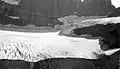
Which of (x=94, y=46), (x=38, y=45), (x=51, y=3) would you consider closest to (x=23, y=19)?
(x=51, y=3)

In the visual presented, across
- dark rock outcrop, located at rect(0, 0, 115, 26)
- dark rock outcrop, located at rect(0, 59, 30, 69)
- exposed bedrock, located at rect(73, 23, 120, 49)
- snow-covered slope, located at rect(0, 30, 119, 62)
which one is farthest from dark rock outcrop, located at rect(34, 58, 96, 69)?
dark rock outcrop, located at rect(0, 0, 115, 26)

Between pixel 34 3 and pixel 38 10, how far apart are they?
0.34 metres

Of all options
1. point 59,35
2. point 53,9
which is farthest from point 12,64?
point 53,9

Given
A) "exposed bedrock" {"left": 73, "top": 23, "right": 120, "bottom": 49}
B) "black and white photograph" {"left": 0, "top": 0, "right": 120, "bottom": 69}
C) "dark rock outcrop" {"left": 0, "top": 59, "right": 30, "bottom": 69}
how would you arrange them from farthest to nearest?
1. "exposed bedrock" {"left": 73, "top": 23, "right": 120, "bottom": 49}
2. "dark rock outcrop" {"left": 0, "top": 59, "right": 30, "bottom": 69}
3. "black and white photograph" {"left": 0, "top": 0, "right": 120, "bottom": 69}

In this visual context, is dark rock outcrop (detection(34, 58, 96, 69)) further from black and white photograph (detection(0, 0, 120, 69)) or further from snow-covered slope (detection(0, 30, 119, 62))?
snow-covered slope (detection(0, 30, 119, 62))

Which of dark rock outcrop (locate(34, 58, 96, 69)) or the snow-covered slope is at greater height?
the snow-covered slope

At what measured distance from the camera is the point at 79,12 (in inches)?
288

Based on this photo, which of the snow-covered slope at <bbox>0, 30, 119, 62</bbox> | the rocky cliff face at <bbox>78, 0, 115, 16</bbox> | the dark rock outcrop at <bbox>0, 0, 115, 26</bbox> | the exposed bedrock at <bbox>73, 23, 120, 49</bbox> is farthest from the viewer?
the rocky cliff face at <bbox>78, 0, 115, 16</bbox>

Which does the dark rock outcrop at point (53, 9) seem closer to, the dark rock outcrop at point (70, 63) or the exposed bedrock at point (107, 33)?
the exposed bedrock at point (107, 33)

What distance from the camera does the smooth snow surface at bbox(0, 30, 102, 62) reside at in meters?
5.11

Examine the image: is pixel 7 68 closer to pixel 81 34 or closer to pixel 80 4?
pixel 81 34

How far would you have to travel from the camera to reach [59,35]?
21.1 ft

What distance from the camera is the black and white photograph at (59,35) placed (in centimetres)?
525

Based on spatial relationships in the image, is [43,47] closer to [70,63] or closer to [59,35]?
[70,63]
